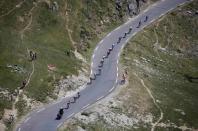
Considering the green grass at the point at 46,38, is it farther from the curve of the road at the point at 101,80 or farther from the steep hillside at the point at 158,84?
the steep hillside at the point at 158,84

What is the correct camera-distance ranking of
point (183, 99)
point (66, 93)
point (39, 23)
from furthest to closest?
1. point (39, 23)
2. point (183, 99)
3. point (66, 93)

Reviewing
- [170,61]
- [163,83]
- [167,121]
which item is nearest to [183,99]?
[163,83]

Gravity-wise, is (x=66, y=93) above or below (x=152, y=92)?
above

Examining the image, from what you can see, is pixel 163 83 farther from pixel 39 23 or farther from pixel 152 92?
pixel 39 23

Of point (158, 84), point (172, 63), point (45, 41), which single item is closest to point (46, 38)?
point (45, 41)

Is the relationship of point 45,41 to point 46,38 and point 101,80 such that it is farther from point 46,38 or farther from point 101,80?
point 101,80

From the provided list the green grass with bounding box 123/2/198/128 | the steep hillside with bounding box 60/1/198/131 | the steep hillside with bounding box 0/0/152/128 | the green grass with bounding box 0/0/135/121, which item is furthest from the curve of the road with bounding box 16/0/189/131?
the green grass with bounding box 123/2/198/128
